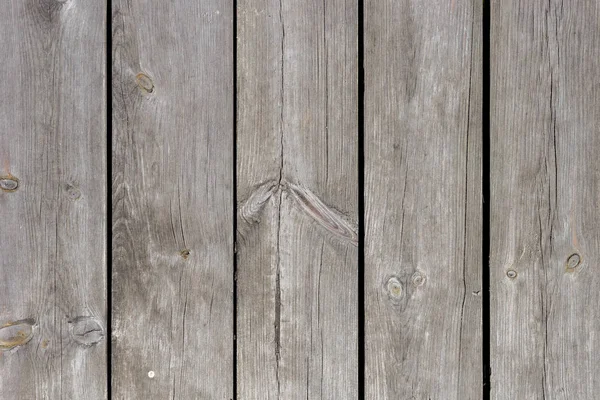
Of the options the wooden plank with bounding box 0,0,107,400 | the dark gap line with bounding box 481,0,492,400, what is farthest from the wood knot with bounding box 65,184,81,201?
the dark gap line with bounding box 481,0,492,400

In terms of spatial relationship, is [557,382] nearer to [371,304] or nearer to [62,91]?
[371,304]

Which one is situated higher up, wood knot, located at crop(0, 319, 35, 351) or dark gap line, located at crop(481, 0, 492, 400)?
dark gap line, located at crop(481, 0, 492, 400)

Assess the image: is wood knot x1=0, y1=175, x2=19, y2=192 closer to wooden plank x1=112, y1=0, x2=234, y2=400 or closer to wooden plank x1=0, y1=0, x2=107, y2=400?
wooden plank x1=0, y1=0, x2=107, y2=400

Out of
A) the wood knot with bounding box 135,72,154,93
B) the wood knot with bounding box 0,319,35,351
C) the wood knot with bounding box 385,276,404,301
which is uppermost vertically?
the wood knot with bounding box 135,72,154,93

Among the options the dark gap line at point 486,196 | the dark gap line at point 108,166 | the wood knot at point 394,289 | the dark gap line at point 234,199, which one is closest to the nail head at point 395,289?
the wood knot at point 394,289

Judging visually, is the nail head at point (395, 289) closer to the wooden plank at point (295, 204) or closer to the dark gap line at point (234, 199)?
the wooden plank at point (295, 204)

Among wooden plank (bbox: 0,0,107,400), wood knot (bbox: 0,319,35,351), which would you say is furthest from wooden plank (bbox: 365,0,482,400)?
wood knot (bbox: 0,319,35,351)

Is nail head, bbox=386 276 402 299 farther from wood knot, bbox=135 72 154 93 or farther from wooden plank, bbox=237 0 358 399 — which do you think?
wood knot, bbox=135 72 154 93
